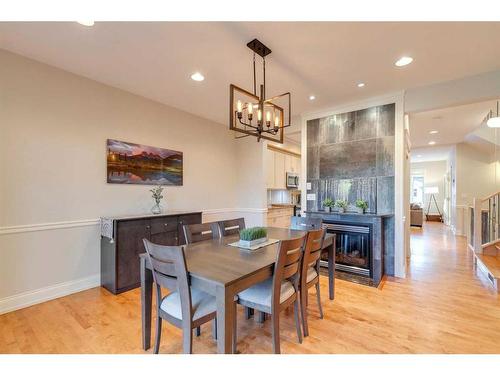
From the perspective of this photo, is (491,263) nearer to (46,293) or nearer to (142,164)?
(142,164)

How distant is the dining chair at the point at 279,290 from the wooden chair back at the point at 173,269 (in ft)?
1.69

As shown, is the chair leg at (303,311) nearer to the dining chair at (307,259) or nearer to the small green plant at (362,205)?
the dining chair at (307,259)

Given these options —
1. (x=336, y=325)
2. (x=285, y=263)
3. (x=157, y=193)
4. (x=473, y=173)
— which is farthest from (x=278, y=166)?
(x=473, y=173)

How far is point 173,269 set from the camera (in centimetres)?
152

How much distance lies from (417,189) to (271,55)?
1174 cm

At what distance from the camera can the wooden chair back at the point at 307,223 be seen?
2.98m

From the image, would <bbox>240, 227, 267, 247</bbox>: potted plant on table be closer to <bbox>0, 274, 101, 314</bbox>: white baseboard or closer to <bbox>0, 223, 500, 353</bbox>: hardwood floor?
<bbox>0, 223, 500, 353</bbox>: hardwood floor

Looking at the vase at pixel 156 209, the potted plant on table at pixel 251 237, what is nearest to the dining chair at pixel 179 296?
the potted plant on table at pixel 251 237

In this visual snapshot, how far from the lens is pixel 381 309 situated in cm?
250

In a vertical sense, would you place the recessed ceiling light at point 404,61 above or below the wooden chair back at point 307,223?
above

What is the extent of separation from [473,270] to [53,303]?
19.2ft

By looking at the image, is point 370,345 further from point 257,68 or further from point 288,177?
point 288,177
